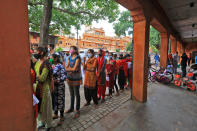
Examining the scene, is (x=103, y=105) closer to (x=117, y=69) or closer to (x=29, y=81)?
(x=117, y=69)

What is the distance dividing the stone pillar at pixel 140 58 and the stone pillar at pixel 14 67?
3.13m

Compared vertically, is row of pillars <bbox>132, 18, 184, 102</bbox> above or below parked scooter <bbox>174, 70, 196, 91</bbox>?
above

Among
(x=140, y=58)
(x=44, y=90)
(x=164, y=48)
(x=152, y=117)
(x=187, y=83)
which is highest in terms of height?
(x=164, y=48)

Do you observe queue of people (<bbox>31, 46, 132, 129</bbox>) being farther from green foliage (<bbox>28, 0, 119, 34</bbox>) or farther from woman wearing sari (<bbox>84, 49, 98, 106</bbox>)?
green foliage (<bbox>28, 0, 119, 34</bbox>)

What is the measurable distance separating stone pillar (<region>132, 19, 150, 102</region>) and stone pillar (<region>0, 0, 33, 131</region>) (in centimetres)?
313

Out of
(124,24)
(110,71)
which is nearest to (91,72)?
(110,71)

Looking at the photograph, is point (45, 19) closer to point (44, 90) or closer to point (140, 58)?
point (44, 90)

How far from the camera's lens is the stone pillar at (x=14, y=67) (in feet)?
3.25

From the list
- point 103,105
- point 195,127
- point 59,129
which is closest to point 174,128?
point 195,127

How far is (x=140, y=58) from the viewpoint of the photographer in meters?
3.34

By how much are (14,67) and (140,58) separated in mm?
3266

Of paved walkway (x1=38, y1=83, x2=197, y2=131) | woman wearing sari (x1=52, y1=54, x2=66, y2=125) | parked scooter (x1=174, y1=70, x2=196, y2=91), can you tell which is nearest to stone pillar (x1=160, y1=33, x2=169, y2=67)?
parked scooter (x1=174, y1=70, x2=196, y2=91)

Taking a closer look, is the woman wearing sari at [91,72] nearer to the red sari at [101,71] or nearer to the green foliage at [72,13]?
the red sari at [101,71]

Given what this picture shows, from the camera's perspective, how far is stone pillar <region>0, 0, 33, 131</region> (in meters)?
0.99
